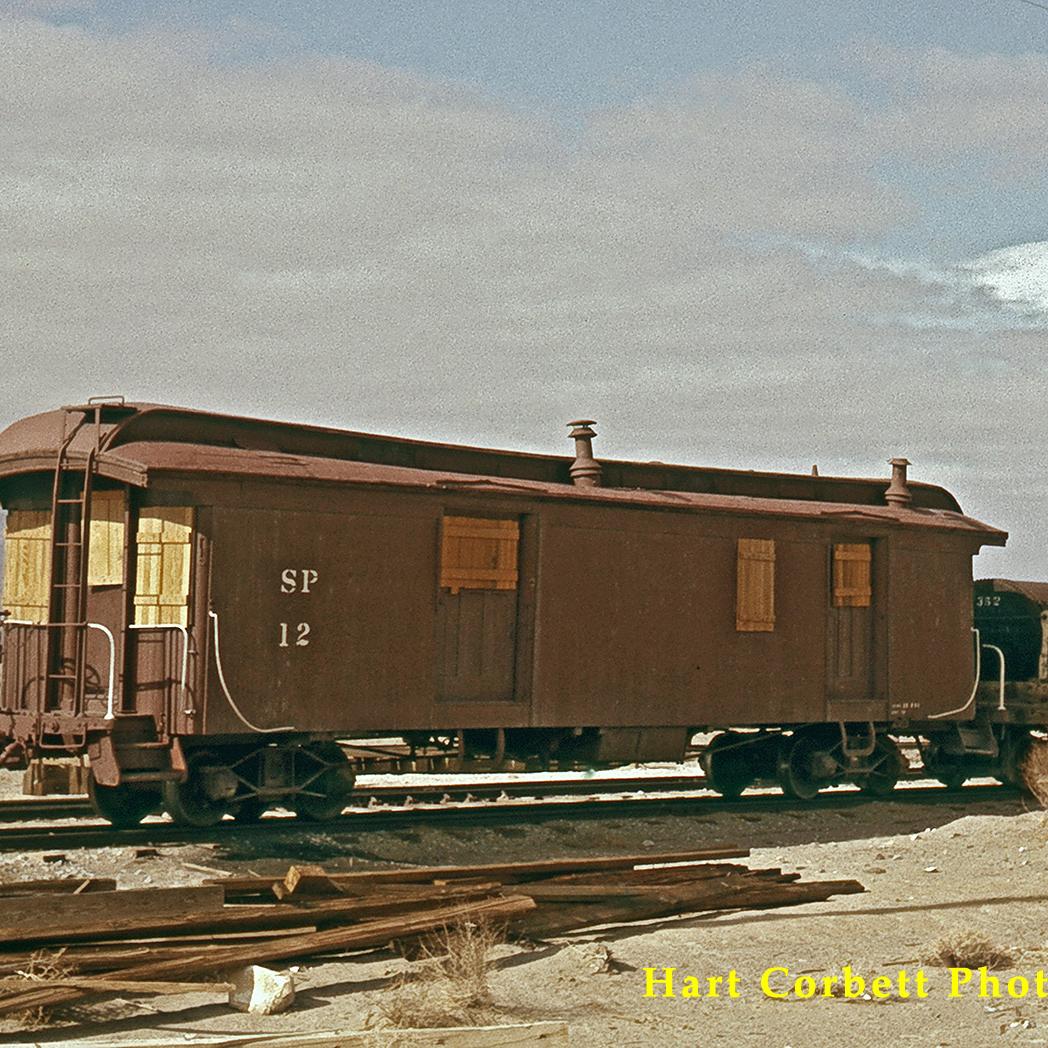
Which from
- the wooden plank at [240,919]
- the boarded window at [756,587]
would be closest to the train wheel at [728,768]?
the boarded window at [756,587]

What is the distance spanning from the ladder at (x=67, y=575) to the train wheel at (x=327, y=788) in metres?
→ 2.31

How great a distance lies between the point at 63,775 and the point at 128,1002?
866 centimetres

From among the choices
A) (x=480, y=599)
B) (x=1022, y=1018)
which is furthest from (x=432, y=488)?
(x=1022, y=1018)

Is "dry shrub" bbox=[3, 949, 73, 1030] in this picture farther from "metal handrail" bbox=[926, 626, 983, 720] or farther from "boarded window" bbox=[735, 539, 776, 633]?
"metal handrail" bbox=[926, 626, 983, 720]

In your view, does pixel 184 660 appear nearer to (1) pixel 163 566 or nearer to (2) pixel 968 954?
(1) pixel 163 566

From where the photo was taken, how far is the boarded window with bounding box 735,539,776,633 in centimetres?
1622

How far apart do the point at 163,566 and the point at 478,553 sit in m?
3.07

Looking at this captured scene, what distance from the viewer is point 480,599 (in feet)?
48.0

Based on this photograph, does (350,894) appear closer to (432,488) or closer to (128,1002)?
(128,1002)

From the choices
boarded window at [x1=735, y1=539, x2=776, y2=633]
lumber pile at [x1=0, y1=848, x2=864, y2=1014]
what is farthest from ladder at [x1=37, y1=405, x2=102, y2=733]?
boarded window at [x1=735, y1=539, x2=776, y2=633]

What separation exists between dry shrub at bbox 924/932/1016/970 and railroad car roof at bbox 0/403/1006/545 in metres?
6.71

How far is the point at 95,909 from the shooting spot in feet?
27.4

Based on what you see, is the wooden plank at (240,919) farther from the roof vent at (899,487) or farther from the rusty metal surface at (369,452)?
the roof vent at (899,487)

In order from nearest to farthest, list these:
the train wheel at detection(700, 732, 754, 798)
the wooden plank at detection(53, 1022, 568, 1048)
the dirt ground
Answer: the wooden plank at detection(53, 1022, 568, 1048), the dirt ground, the train wheel at detection(700, 732, 754, 798)
